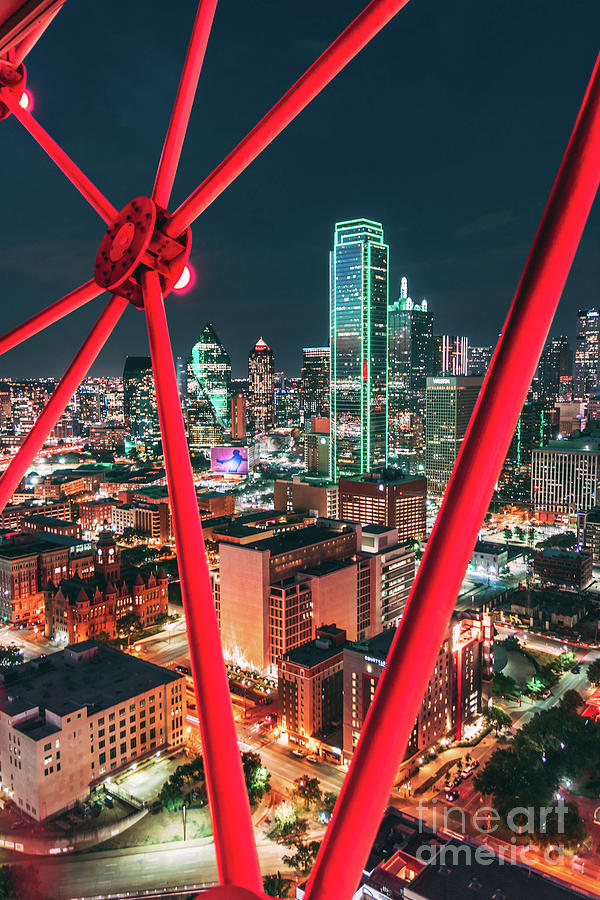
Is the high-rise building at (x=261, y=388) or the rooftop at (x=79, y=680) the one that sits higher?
the high-rise building at (x=261, y=388)

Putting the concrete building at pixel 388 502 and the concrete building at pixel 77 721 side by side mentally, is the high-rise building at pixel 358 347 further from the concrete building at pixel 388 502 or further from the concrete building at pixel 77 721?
the concrete building at pixel 77 721

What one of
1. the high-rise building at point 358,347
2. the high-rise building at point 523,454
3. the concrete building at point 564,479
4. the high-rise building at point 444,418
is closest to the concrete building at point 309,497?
the high-rise building at point 358,347

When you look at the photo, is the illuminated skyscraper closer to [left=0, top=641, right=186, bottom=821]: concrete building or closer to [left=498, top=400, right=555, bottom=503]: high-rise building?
[left=498, top=400, right=555, bottom=503]: high-rise building

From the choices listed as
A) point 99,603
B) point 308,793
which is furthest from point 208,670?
point 99,603

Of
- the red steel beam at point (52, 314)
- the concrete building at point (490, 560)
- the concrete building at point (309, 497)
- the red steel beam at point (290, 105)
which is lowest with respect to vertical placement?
the concrete building at point (490, 560)

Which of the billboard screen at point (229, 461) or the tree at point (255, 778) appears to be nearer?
the tree at point (255, 778)

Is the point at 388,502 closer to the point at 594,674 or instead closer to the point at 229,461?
the point at 594,674

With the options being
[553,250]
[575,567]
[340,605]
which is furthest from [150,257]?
[575,567]
